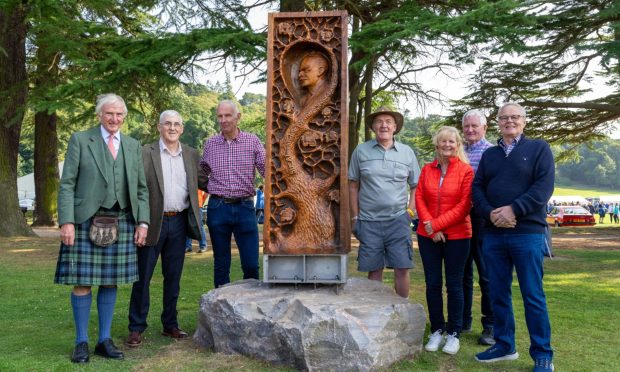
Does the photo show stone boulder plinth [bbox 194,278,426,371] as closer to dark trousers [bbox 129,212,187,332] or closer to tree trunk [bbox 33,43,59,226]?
dark trousers [bbox 129,212,187,332]

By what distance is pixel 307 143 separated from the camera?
15.2 ft

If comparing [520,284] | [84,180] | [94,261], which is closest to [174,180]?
[84,180]

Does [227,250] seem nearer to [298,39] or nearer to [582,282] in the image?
[298,39]

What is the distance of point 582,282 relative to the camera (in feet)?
25.6

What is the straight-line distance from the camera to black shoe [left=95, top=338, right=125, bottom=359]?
13.4ft

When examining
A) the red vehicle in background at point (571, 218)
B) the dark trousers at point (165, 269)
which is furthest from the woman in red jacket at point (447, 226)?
the red vehicle in background at point (571, 218)

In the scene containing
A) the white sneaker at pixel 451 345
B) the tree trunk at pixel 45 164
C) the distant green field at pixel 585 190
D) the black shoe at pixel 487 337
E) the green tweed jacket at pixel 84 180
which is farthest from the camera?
the distant green field at pixel 585 190

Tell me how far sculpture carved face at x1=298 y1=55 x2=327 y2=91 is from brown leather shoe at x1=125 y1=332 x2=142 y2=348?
8.18ft

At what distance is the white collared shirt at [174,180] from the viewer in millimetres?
4605

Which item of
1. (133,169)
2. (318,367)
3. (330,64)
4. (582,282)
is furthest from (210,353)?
(582,282)

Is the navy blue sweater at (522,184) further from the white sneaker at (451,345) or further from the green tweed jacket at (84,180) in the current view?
the green tweed jacket at (84,180)

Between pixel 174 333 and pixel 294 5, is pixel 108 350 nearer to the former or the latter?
pixel 174 333

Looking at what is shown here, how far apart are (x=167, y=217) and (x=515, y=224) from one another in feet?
9.01

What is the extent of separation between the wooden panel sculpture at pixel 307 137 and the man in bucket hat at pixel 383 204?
0.24m
